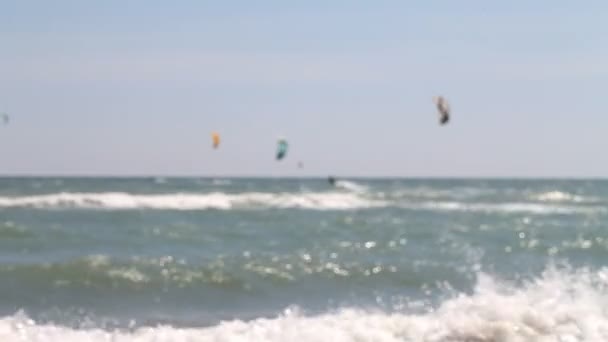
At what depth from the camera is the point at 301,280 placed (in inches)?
539

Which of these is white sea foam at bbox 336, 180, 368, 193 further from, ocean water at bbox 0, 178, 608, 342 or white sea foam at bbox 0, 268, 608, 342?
white sea foam at bbox 0, 268, 608, 342

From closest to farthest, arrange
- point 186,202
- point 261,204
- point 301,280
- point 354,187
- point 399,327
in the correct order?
point 399,327, point 301,280, point 261,204, point 186,202, point 354,187

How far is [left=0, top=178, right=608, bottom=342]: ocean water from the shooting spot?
9.98m

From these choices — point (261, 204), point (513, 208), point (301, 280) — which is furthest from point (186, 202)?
point (301, 280)

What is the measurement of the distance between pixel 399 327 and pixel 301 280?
12.7 feet

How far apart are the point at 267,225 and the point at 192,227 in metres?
2.04

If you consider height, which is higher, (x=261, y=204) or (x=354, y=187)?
(x=354, y=187)

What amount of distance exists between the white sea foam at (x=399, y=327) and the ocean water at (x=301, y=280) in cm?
2

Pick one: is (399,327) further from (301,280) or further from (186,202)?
(186,202)

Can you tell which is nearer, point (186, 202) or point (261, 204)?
point (261, 204)

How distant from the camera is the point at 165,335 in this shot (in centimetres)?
959

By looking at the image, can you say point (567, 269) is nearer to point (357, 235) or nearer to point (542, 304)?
point (542, 304)

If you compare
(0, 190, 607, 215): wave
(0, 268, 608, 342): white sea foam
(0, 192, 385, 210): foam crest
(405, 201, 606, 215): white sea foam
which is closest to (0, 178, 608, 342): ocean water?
(0, 268, 608, 342): white sea foam

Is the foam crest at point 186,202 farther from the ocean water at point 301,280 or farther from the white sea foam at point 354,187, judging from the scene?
the white sea foam at point 354,187
